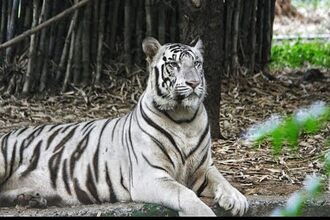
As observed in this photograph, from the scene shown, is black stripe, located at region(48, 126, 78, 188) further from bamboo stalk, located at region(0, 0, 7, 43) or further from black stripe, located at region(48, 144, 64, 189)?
bamboo stalk, located at region(0, 0, 7, 43)

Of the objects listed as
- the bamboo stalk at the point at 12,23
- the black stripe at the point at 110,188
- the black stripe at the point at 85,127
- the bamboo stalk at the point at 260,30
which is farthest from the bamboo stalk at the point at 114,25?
the black stripe at the point at 110,188

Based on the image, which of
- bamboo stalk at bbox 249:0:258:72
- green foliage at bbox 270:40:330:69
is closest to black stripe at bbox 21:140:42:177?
bamboo stalk at bbox 249:0:258:72

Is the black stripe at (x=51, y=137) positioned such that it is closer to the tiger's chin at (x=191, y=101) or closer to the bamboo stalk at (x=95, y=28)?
the tiger's chin at (x=191, y=101)

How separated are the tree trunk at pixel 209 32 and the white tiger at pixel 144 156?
1.06m

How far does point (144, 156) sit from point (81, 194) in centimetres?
43

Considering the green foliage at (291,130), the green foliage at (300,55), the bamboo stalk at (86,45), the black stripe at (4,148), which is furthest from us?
the green foliage at (300,55)

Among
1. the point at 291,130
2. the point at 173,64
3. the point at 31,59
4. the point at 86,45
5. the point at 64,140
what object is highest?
the point at 291,130

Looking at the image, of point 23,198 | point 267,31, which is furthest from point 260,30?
point 23,198

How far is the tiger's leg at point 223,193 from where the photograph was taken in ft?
10.6

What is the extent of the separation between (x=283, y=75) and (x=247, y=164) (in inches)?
145

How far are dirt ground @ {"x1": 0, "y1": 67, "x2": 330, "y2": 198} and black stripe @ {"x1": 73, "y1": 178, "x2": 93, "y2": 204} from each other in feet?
2.52

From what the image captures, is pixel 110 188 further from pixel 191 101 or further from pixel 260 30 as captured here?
pixel 260 30

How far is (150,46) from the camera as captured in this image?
359 centimetres

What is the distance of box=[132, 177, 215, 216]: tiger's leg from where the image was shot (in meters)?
3.08
